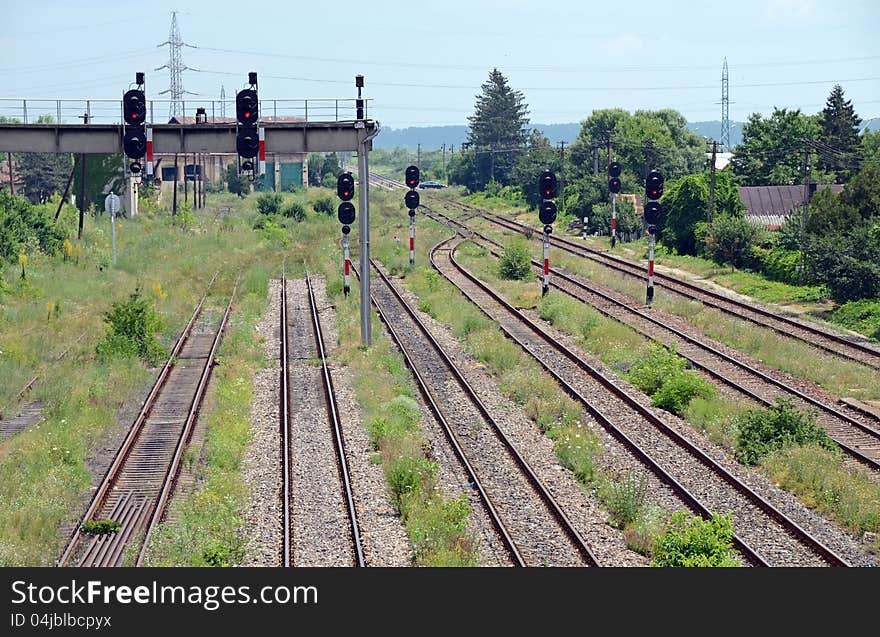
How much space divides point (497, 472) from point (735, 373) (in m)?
9.67

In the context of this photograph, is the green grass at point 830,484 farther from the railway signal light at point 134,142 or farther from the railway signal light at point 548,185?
the railway signal light at point 548,185

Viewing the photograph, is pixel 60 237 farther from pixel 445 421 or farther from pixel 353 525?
pixel 353 525

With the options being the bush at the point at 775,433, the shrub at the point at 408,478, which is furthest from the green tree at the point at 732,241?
the shrub at the point at 408,478

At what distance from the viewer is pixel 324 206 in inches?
2881

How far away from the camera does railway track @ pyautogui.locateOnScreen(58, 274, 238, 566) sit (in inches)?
558

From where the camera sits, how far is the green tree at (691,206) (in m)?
51.2

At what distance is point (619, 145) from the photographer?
86250mm

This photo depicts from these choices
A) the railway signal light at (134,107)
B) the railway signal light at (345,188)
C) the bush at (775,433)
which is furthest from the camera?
the railway signal light at (345,188)

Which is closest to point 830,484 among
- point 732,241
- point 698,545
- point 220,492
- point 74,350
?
point 698,545

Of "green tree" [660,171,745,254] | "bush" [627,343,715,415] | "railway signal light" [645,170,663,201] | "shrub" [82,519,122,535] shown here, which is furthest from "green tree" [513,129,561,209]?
"shrub" [82,519,122,535]

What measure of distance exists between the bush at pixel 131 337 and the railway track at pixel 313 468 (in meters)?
3.27

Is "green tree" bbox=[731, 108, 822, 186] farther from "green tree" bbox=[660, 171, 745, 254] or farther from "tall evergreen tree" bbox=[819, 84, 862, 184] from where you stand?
"green tree" bbox=[660, 171, 745, 254]

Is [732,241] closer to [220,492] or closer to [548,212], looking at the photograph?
[548,212]
